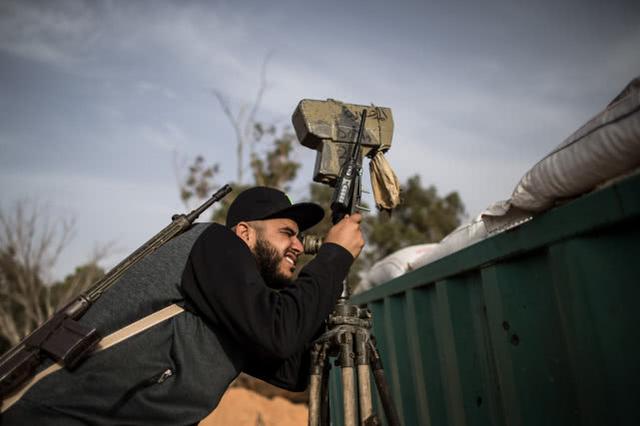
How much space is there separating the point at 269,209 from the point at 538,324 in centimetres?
131

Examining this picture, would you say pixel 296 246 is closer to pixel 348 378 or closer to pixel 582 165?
pixel 348 378

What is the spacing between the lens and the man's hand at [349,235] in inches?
69.3

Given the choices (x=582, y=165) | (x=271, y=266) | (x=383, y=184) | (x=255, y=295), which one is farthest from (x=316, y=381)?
(x=582, y=165)

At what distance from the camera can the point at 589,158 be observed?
4.28 ft

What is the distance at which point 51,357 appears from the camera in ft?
5.26

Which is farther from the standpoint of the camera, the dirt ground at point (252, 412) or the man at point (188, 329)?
the dirt ground at point (252, 412)

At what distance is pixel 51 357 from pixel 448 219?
1771cm

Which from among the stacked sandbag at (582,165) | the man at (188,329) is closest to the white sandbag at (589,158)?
the stacked sandbag at (582,165)

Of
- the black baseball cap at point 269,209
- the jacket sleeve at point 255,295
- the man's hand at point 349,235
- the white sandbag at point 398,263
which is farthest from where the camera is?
the white sandbag at point 398,263

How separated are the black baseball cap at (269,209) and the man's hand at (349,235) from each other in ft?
1.30

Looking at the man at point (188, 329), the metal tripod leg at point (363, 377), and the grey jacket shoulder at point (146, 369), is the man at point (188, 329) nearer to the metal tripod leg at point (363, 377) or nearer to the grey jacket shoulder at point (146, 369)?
the grey jacket shoulder at point (146, 369)

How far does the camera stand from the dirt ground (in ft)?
21.9

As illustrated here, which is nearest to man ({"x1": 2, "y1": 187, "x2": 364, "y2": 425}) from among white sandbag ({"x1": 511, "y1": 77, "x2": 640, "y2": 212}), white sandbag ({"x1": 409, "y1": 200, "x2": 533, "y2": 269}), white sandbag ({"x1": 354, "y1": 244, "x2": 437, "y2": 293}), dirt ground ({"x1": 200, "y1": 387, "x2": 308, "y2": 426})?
white sandbag ({"x1": 409, "y1": 200, "x2": 533, "y2": 269})

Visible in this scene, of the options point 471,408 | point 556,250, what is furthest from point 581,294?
point 471,408
